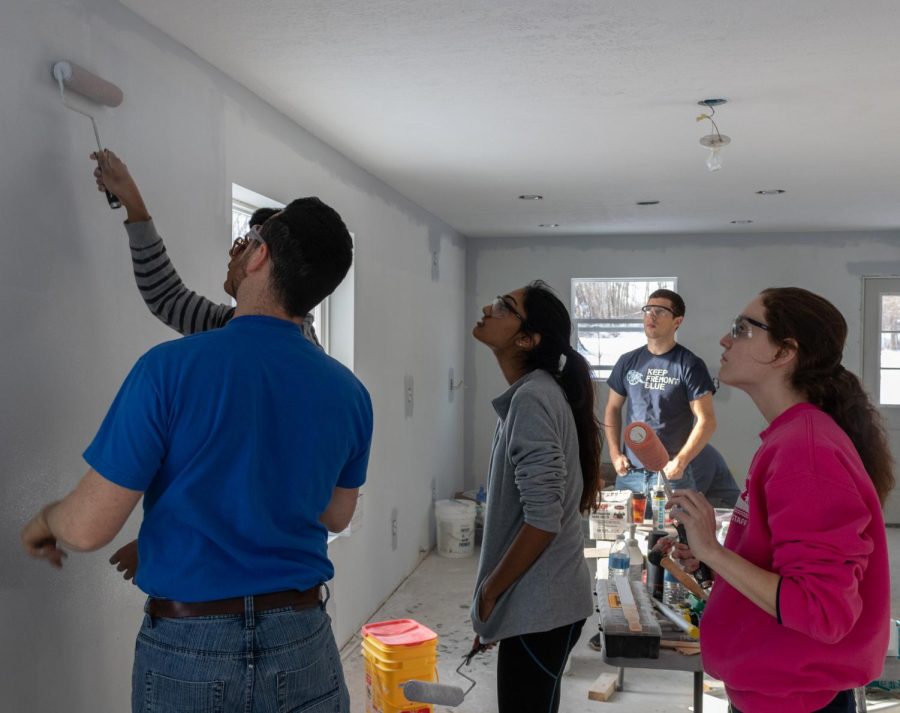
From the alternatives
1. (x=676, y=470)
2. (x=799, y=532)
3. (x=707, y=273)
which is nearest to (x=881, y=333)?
(x=707, y=273)

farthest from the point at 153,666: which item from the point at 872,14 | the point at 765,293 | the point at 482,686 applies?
the point at 482,686

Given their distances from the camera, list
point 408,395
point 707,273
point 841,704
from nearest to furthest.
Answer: point 841,704, point 408,395, point 707,273

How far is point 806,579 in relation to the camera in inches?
52.8

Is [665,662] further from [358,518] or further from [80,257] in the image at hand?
[358,518]

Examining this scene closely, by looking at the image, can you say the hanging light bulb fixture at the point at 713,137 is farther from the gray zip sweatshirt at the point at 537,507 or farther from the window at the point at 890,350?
the window at the point at 890,350

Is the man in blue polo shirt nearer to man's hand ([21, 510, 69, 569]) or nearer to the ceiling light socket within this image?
man's hand ([21, 510, 69, 569])

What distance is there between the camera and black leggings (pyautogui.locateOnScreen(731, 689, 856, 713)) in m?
1.47

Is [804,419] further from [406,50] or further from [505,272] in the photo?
[505,272]

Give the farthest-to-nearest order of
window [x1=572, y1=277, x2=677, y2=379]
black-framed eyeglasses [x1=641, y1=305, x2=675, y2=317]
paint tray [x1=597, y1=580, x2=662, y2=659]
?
window [x1=572, y1=277, x2=677, y2=379] < black-framed eyeglasses [x1=641, y1=305, x2=675, y2=317] < paint tray [x1=597, y1=580, x2=662, y2=659]

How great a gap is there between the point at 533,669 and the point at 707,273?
18.3 ft

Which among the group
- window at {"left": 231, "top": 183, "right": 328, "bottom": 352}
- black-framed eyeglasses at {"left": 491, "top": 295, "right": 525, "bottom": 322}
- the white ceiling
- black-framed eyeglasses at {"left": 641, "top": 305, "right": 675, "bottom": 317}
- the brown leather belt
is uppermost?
the white ceiling

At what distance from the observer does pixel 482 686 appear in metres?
3.68

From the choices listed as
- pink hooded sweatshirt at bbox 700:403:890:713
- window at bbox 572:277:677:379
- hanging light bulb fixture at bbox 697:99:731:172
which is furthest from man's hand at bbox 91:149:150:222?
window at bbox 572:277:677:379

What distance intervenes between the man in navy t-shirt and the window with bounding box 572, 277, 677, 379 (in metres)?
2.48
